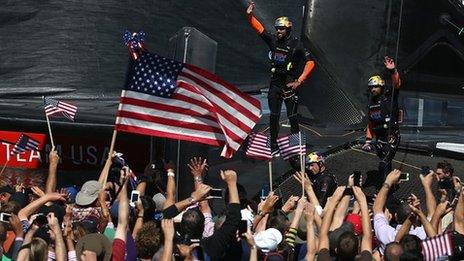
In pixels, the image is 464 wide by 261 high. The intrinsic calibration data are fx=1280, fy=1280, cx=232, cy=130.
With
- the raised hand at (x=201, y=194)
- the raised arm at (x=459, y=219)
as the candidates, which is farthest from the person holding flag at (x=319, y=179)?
the raised hand at (x=201, y=194)

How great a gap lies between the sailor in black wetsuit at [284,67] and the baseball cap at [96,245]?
675cm

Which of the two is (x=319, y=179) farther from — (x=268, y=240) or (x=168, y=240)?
(x=168, y=240)

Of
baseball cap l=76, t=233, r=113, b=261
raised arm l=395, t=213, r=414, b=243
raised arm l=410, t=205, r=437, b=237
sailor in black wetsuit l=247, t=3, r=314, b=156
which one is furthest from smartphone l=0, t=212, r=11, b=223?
sailor in black wetsuit l=247, t=3, r=314, b=156

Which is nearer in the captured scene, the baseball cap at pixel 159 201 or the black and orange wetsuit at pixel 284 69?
the baseball cap at pixel 159 201

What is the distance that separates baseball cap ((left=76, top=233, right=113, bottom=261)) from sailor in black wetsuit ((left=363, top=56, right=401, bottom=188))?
6.56 metres

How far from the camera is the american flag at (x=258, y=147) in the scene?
14.9 metres

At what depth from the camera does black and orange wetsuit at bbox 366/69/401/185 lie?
50.0 ft

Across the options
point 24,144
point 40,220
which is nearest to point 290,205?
point 40,220

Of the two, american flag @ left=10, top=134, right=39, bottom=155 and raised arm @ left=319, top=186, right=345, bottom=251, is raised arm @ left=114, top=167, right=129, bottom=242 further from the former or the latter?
american flag @ left=10, top=134, right=39, bottom=155

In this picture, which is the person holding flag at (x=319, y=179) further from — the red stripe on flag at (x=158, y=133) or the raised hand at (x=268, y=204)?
the raised hand at (x=268, y=204)

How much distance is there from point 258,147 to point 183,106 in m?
2.13

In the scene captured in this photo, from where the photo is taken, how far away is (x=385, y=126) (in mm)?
15367

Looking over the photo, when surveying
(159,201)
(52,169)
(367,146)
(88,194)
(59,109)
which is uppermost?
(59,109)

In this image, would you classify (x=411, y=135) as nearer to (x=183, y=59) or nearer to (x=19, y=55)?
(x=183, y=59)
